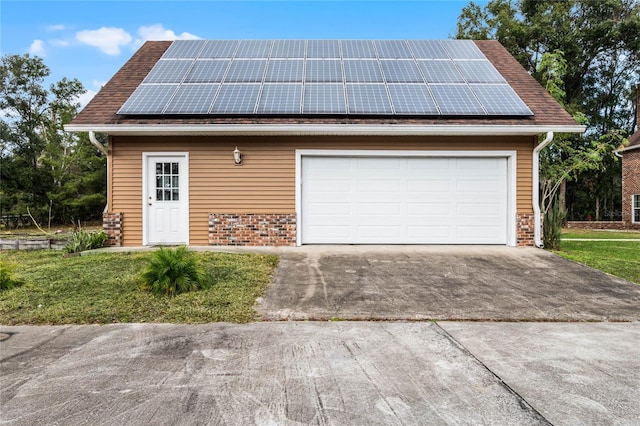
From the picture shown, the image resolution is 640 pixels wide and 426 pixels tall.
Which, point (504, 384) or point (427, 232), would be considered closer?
point (504, 384)

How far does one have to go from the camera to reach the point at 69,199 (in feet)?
60.9

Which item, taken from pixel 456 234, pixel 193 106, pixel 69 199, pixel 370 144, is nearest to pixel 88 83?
pixel 69 199

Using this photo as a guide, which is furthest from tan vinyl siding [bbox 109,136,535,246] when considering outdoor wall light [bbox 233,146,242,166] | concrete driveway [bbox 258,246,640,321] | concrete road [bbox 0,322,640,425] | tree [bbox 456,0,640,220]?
tree [bbox 456,0,640,220]

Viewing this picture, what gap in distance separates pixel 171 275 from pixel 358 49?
8.34 meters

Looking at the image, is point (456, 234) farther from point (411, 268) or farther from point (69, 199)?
point (69, 199)

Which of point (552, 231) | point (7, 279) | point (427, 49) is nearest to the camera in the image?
point (7, 279)

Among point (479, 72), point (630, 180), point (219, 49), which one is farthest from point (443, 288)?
point (630, 180)

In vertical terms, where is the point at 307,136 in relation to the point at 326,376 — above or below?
above

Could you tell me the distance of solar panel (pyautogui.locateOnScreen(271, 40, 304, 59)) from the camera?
32.9ft

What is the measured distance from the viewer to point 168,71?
9.17m

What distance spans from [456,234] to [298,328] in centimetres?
574

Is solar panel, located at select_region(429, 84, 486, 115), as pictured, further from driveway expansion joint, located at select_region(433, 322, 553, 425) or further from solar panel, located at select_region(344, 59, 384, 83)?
driveway expansion joint, located at select_region(433, 322, 553, 425)

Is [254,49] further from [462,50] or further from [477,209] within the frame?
[477,209]

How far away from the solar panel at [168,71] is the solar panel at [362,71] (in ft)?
13.0
